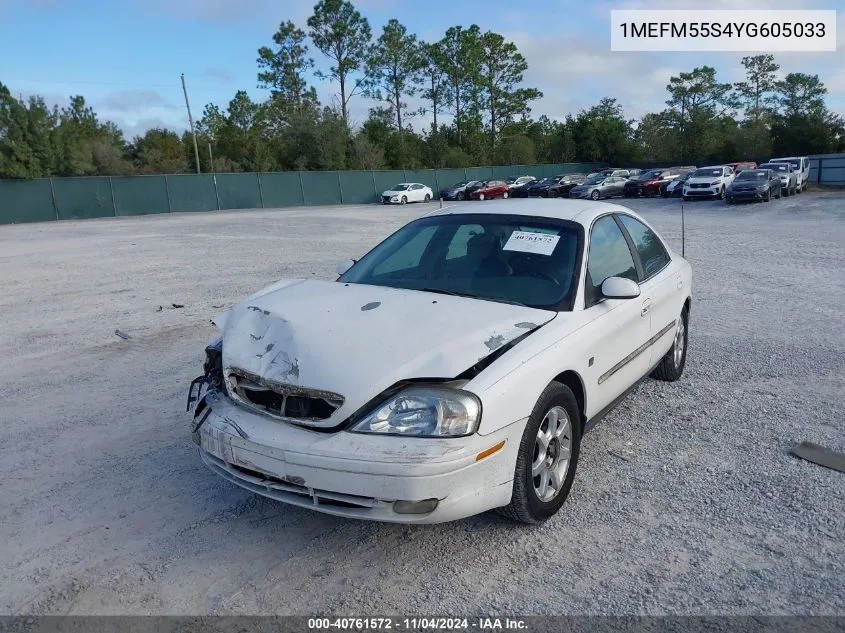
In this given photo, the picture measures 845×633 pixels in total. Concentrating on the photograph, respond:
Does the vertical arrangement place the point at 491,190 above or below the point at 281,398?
below

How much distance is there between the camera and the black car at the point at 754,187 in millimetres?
27272

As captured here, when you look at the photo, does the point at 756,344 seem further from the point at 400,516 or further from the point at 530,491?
the point at 400,516

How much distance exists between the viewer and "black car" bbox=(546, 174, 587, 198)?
41.4m

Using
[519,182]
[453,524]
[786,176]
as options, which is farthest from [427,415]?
[519,182]

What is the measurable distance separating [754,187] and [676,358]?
83.5ft

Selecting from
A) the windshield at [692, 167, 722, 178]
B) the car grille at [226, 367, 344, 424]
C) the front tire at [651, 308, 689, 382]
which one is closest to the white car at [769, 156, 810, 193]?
the windshield at [692, 167, 722, 178]

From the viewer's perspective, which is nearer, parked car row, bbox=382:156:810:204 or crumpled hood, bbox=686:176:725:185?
parked car row, bbox=382:156:810:204

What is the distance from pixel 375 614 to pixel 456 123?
7624cm

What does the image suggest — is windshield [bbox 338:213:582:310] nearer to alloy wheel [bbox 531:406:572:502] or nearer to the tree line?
alloy wheel [bbox 531:406:572:502]

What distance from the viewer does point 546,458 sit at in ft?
10.9

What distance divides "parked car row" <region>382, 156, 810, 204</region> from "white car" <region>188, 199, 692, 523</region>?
20.4m

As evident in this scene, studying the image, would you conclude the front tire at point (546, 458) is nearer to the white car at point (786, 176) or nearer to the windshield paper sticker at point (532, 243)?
the windshield paper sticker at point (532, 243)

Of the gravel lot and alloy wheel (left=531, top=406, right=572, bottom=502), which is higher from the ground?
alloy wheel (left=531, top=406, right=572, bottom=502)

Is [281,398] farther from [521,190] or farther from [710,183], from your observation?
[521,190]
